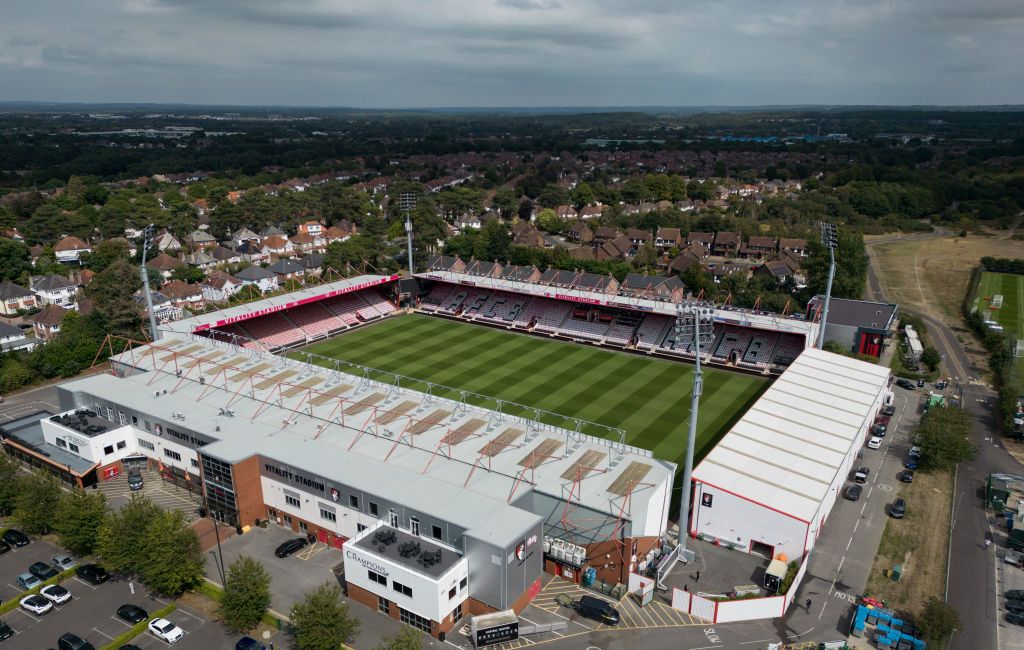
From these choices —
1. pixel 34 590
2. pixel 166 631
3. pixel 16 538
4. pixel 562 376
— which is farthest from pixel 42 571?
pixel 562 376

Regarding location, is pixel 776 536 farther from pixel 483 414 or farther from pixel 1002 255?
pixel 1002 255

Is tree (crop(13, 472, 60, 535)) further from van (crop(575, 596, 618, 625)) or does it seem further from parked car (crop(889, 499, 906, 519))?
parked car (crop(889, 499, 906, 519))

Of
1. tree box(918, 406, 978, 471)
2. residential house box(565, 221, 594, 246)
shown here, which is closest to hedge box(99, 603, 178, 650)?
tree box(918, 406, 978, 471)

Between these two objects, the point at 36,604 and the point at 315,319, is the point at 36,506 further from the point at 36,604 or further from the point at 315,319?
the point at 315,319

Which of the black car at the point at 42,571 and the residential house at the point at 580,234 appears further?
the residential house at the point at 580,234

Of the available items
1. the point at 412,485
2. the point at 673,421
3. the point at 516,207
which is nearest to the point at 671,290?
the point at 673,421

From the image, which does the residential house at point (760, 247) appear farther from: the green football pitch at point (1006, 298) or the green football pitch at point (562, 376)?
the green football pitch at point (562, 376)

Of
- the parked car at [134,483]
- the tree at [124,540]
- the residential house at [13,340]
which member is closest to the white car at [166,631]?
the tree at [124,540]
